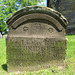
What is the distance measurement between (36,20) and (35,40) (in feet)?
1.72

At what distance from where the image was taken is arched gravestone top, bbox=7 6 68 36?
2.62 meters

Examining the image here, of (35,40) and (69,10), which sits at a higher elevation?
(69,10)

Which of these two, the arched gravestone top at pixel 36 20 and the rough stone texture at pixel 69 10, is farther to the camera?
the rough stone texture at pixel 69 10

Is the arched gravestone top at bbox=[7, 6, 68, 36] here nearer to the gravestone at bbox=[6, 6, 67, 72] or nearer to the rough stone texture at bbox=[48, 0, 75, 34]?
the gravestone at bbox=[6, 6, 67, 72]

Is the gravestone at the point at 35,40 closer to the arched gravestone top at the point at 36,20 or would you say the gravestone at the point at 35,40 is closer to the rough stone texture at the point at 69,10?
the arched gravestone top at the point at 36,20

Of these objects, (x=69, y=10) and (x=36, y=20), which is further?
(x=69, y=10)

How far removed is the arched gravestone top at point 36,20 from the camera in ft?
8.59

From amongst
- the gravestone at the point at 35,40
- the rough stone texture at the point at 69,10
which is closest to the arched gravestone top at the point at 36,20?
the gravestone at the point at 35,40

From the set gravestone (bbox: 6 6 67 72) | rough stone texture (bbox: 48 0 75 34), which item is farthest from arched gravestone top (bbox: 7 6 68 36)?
rough stone texture (bbox: 48 0 75 34)

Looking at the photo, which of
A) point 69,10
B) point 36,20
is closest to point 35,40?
point 36,20

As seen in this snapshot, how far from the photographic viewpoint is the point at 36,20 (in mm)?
2725

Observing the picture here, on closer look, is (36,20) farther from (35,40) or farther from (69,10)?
(69,10)

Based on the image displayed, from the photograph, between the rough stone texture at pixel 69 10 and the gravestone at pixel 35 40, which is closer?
the gravestone at pixel 35 40

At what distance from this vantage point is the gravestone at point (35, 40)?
2656mm
